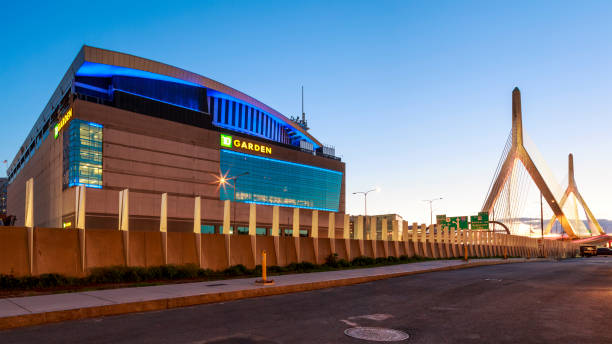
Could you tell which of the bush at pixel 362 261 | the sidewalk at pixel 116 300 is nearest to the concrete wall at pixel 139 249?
the bush at pixel 362 261

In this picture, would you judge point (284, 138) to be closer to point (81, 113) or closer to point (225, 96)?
point (225, 96)

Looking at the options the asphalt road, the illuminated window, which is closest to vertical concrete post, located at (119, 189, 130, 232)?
the asphalt road

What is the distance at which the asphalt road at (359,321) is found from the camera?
294 inches

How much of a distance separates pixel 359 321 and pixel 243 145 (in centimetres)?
8891

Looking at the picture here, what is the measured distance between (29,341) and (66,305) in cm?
279

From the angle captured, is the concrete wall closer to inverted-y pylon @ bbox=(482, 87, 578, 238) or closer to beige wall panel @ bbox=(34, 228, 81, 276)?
beige wall panel @ bbox=(34, 228, 81, 276)

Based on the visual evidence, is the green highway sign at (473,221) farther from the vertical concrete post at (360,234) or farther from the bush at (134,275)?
the bush at (134,275)

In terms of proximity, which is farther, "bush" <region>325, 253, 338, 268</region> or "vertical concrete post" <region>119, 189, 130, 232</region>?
"bush" <region>325, 253, 338, 268</region>

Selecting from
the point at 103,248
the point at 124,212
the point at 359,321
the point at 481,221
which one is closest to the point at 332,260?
the point at 124,212

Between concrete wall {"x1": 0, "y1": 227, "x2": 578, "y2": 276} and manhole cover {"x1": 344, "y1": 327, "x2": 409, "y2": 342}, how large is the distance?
35.1 ft

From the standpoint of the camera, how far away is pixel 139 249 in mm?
16812

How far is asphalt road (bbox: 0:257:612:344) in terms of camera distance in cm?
746

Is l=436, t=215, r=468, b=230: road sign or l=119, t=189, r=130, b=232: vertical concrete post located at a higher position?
l=119, t=189, r=130, b=232: vertical concrete post

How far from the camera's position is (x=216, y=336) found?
750 centimetres
